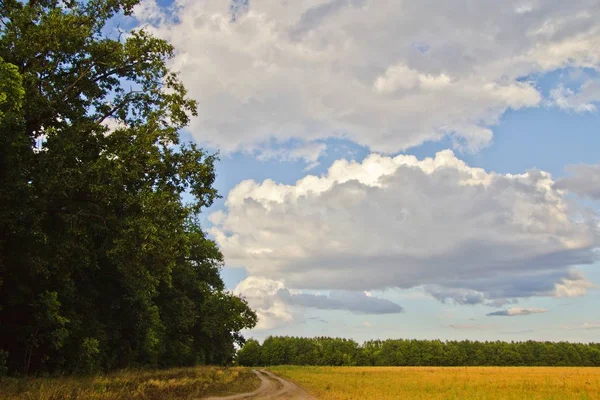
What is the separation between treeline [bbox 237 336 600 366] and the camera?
143375 millimetres

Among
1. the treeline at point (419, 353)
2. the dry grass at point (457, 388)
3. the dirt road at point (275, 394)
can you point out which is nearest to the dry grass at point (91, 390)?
the dirt road at point (275, 394)

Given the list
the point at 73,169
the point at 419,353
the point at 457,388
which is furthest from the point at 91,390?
the point at 419,353

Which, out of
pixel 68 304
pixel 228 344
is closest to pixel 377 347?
pixel 228 344

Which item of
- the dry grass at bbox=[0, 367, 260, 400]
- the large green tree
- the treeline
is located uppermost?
the large green tree

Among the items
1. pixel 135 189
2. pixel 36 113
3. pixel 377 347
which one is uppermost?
pixel 36 113

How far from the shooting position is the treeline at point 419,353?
143375 millimetres

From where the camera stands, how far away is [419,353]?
497ft

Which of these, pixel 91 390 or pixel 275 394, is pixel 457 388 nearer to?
pixel 275 394

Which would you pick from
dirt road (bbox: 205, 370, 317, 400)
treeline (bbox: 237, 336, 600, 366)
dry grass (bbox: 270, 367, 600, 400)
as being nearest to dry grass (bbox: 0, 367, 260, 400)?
dirt road (bbox: 205, 370, 317, 400)

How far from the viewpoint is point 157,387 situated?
21.8 m

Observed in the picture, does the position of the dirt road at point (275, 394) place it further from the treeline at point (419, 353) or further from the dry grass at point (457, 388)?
the treeline at point (419, 353)

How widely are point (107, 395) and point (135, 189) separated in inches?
334

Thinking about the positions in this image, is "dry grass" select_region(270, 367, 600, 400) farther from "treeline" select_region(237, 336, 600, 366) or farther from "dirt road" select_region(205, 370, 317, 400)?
"treeline" select_region(237, 336, 600, 366)

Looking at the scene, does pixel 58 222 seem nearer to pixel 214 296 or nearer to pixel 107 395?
pixel 107 395
